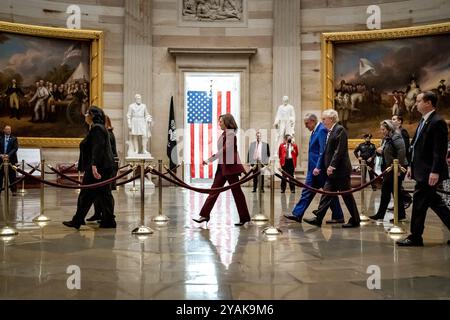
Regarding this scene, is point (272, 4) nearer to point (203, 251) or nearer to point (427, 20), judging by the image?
point (427, 20)

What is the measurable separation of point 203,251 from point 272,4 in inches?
590

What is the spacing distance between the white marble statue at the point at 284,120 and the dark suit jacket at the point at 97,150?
1030cm

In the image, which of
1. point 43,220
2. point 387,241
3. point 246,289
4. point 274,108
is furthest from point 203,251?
point 274,108

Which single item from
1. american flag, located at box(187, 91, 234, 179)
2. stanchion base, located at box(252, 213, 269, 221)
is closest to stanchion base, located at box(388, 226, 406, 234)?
stanchion base, located at box(252, 213, 269, 221)

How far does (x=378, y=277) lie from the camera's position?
4.77 metres

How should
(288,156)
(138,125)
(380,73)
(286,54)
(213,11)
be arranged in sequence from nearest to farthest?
1. (288,156)
2. (138,125)
3. (380,73)
4. (286,54)
5. (213,11)

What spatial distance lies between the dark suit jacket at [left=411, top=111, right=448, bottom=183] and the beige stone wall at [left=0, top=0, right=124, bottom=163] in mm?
13907

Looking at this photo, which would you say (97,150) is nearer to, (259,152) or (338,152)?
(338,152)

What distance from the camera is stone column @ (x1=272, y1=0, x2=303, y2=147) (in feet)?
62.0

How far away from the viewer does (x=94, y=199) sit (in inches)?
309

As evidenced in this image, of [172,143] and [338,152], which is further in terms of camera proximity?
[172,143]

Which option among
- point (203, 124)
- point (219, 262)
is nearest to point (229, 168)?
point (219, 262)

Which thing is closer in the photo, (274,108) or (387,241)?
(387,241)

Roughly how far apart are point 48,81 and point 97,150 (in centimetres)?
1175
